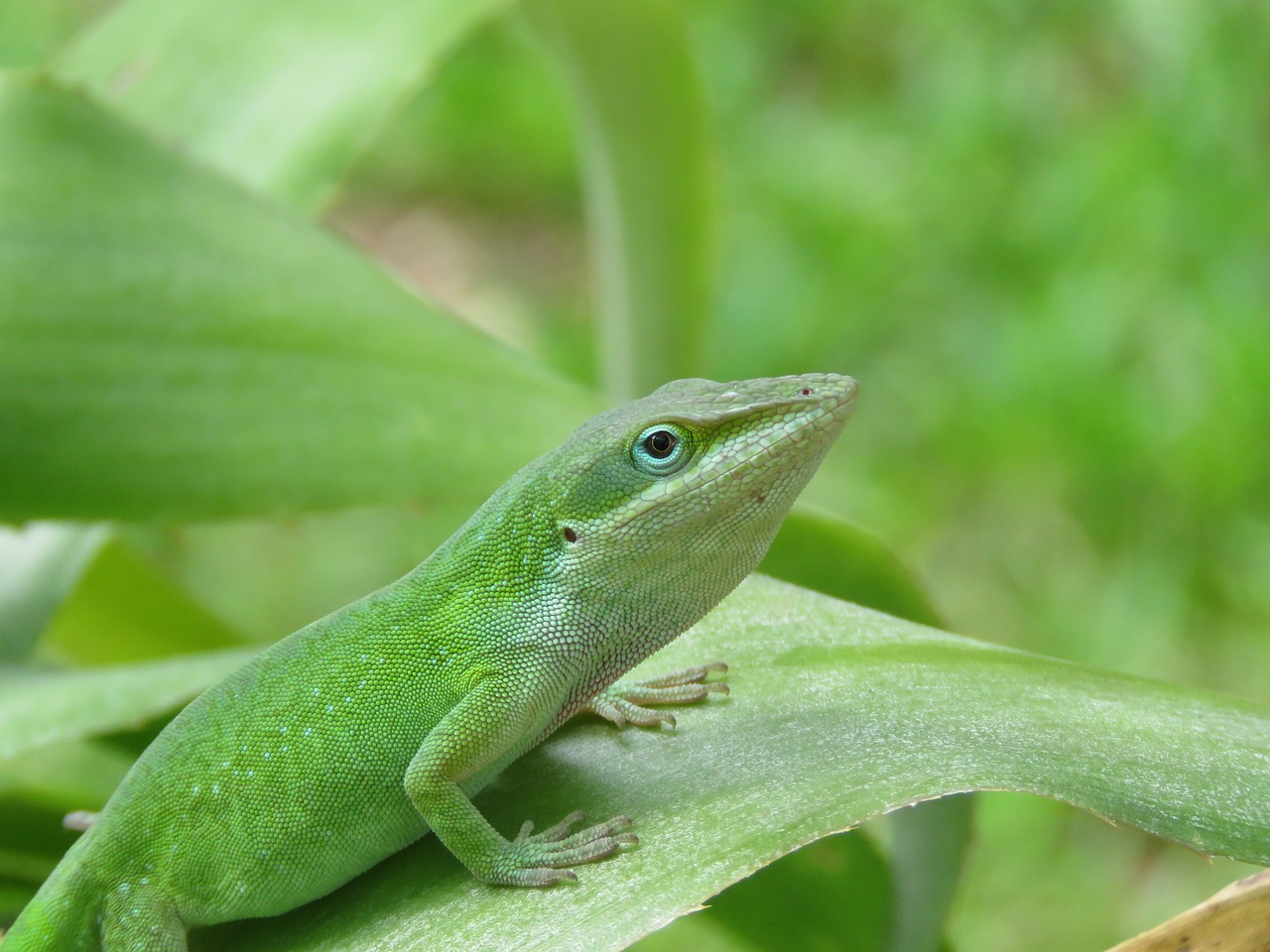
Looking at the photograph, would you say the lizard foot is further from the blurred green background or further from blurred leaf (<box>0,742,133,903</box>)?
the blurred green background

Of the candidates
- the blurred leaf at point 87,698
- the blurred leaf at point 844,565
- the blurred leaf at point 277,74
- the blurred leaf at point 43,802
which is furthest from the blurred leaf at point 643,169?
the blurred leaf at point 43,802

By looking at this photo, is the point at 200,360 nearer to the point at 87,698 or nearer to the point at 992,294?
the point at 87,698

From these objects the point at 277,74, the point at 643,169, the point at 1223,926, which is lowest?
the point at 1223,926

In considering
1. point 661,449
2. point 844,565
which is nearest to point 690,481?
point 661,449

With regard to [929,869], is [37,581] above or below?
above

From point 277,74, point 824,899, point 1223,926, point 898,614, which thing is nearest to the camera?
point 1223,926

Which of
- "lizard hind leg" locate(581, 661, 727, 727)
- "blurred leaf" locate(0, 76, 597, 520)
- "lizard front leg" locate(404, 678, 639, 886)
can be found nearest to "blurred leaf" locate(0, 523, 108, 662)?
"blurred leaf" locate(0, 76, 597, 520)
